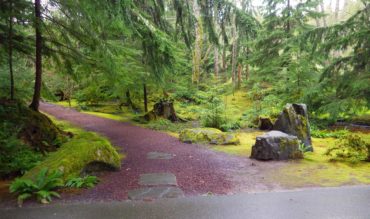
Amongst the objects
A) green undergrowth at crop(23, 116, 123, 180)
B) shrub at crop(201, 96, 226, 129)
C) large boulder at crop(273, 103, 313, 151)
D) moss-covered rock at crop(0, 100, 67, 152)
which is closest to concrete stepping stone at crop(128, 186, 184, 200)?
green undergrowth at crop(23, 116, 123, 180)

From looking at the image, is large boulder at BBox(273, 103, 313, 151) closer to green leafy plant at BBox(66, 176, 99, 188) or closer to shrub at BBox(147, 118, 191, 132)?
shrub at BBox(147, 118, 191, 132)

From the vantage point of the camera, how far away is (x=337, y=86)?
13258 millimetres

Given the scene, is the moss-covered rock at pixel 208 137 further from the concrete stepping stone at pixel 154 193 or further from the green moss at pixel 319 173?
the concrete stepping stone at pixel 154 193

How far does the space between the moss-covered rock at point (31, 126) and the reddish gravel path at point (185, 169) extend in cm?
197

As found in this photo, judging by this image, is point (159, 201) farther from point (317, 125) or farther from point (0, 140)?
point (317, 125)

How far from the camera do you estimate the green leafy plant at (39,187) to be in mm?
4625

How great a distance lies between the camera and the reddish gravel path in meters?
5.34

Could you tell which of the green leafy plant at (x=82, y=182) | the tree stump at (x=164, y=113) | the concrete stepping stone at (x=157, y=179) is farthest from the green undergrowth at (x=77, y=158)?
the tree stump at (x=164, y=113)

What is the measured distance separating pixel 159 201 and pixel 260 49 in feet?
63.0

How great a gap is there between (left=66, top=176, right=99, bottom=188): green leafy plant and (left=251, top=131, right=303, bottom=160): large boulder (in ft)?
13.6

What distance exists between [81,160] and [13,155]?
166 cm

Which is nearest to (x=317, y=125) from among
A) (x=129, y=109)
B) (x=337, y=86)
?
(x=337, y=86)

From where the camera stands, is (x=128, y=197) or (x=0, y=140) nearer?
(x=128, y=197)

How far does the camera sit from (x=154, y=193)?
512cm
